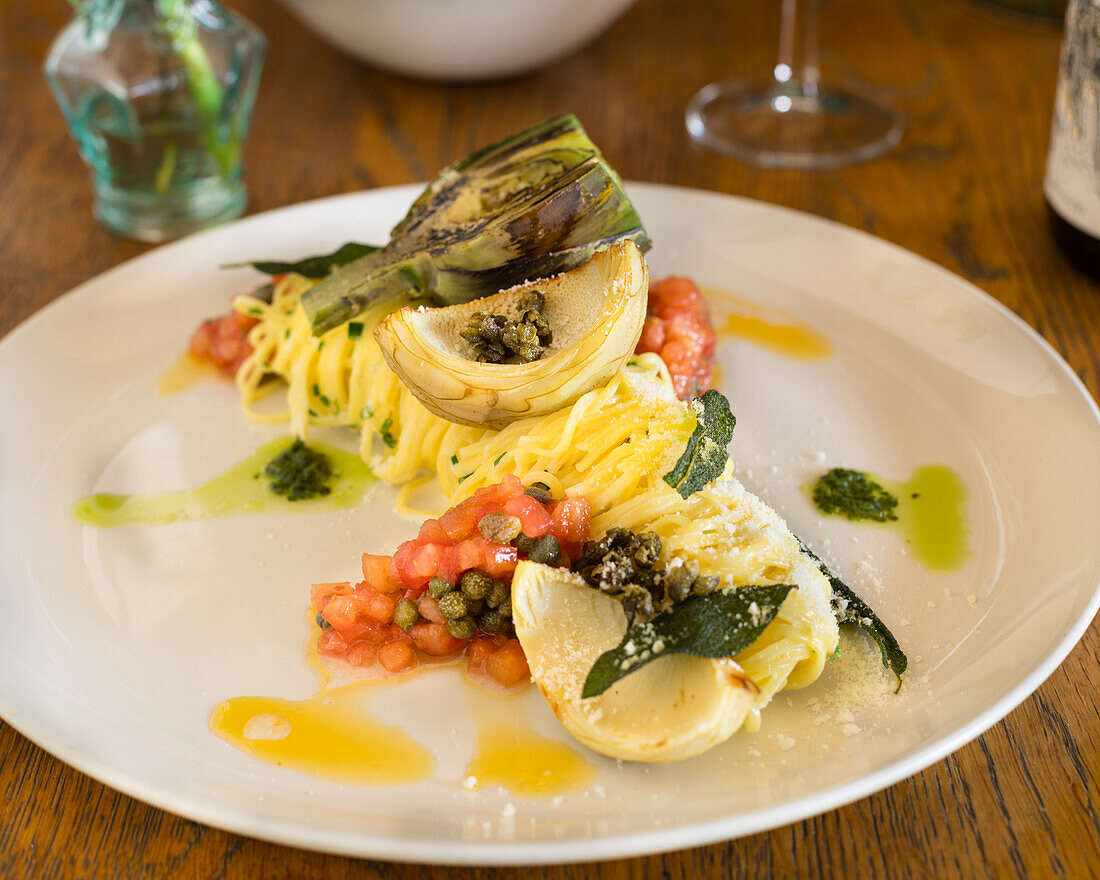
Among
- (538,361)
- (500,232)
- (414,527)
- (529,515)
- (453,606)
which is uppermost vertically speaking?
(500,232)

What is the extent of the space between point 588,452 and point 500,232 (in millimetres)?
782

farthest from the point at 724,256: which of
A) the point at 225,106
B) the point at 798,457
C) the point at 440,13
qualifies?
the point at 225,106

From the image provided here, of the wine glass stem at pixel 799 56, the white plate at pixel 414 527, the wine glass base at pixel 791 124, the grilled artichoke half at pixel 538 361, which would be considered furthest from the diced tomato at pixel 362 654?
the wine glass stem at pixel 799 56

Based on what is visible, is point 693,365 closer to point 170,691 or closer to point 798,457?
point 798,457

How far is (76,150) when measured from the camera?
525 centimetres

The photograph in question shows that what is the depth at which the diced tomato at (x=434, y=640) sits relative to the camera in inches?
108

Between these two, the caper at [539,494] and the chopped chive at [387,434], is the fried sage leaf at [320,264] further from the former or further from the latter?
the caper at [539,494]

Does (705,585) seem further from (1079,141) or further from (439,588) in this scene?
(1079,141)

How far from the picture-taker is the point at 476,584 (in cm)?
274

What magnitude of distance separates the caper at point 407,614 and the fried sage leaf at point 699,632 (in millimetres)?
541

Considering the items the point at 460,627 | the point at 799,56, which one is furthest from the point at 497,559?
the point at 799,56

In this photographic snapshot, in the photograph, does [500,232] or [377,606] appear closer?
[377,606]

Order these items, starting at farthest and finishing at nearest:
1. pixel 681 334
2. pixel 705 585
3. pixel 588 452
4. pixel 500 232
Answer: pixel 681 334
pixel 500 232
pixel 588 452
pixel 705 585

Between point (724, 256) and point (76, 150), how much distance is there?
3053 millimetres
